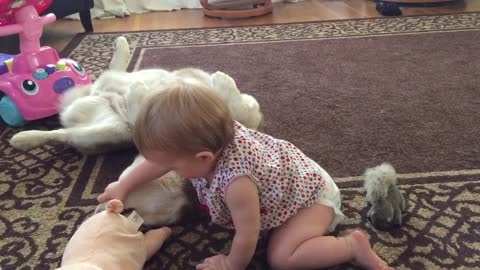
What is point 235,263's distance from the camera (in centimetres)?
73

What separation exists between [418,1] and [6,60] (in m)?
2.12

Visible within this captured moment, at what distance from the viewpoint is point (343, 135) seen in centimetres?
116

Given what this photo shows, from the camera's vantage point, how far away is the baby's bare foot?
73cm

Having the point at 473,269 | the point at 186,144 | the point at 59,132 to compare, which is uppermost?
the point at 186,144

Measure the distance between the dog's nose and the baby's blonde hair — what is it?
731 mm

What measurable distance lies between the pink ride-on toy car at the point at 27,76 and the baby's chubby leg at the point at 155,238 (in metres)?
0.64

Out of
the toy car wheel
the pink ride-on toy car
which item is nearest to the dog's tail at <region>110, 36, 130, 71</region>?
the pink ride-on toy car

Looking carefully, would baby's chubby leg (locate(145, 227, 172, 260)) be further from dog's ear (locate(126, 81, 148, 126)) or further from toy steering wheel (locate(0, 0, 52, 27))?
toy steering wheel (locate(0, 0, 52, 27))

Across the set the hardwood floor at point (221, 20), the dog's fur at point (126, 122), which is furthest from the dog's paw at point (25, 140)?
the hardwood floor at point (221, 20)

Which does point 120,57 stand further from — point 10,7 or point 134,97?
point 134,97

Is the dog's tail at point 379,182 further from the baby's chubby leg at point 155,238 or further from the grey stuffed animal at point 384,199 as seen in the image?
the baby's chubby leg at point 155,238

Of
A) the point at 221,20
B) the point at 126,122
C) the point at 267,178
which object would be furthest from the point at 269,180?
the point at 221,20

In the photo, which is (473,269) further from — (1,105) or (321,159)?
(1,105)

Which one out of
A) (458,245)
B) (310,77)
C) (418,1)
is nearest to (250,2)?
(418,1)
